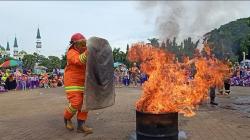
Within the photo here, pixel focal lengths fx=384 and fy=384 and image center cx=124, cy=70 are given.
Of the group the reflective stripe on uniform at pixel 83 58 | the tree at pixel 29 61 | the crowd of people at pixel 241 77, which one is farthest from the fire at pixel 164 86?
the tree at pixel 29 61

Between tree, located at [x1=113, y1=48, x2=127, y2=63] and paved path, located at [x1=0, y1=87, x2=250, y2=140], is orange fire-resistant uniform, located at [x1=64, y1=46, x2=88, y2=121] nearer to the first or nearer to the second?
paved path, located at [x1=0, y1=87, x2=250, y2=140]

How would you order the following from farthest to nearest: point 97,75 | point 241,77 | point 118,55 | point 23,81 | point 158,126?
point 118,55 < point 23,81 < point 241,77 < point 97,75 < point 158,126

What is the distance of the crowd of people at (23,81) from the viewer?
25562 millimetres

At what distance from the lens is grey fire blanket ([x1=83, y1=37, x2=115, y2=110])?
6.96 meters

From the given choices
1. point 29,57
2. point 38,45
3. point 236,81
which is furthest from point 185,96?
point 38,45

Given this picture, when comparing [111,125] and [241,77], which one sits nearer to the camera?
[111,125]

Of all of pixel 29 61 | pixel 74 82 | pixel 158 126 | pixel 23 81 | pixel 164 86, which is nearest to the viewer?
pixel 158 126

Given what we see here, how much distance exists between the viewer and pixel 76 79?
7.53 metres

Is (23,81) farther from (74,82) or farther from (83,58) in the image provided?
(83,58)

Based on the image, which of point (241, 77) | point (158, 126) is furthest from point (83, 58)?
point (241, 77)

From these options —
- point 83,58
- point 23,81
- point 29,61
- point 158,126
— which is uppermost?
point 29,61

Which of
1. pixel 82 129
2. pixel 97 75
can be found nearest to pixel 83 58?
pixel 97 75

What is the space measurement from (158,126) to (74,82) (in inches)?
85.4

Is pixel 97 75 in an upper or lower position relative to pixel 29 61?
lower
